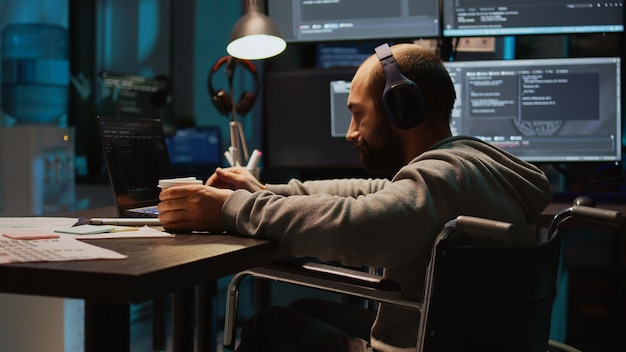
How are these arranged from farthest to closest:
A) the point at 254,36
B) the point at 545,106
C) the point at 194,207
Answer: the point at 545,106 < the point at 254,36 < the point at 194,207

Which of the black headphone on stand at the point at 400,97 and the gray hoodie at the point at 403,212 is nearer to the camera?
the gray hoodie at the point at 403,212

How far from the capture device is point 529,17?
2221 millimetres

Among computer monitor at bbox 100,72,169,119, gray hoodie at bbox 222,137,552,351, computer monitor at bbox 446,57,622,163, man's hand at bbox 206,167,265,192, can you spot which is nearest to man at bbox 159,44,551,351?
gray hoodie at bbox 222,137,552,351

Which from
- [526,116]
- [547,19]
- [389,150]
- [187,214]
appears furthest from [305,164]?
[187,214]

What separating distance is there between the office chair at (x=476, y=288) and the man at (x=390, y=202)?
0.14 ft

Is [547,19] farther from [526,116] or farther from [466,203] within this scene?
[466,203]

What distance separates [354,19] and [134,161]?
1130 millimetres

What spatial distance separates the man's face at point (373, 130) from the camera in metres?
1.23

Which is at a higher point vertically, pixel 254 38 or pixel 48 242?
pixel 254 38

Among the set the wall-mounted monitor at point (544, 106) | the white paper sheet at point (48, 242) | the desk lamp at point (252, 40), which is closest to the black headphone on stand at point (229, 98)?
the desk lamp at point (252, 40)

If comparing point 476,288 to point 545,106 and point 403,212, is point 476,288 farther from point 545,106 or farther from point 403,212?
point 545,106

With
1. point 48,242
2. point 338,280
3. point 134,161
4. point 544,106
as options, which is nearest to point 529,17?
point 544,106

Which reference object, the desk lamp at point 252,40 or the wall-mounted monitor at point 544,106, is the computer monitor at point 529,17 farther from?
the desk lamp at point 252,40

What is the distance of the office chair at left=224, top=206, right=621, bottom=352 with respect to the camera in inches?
35.3
